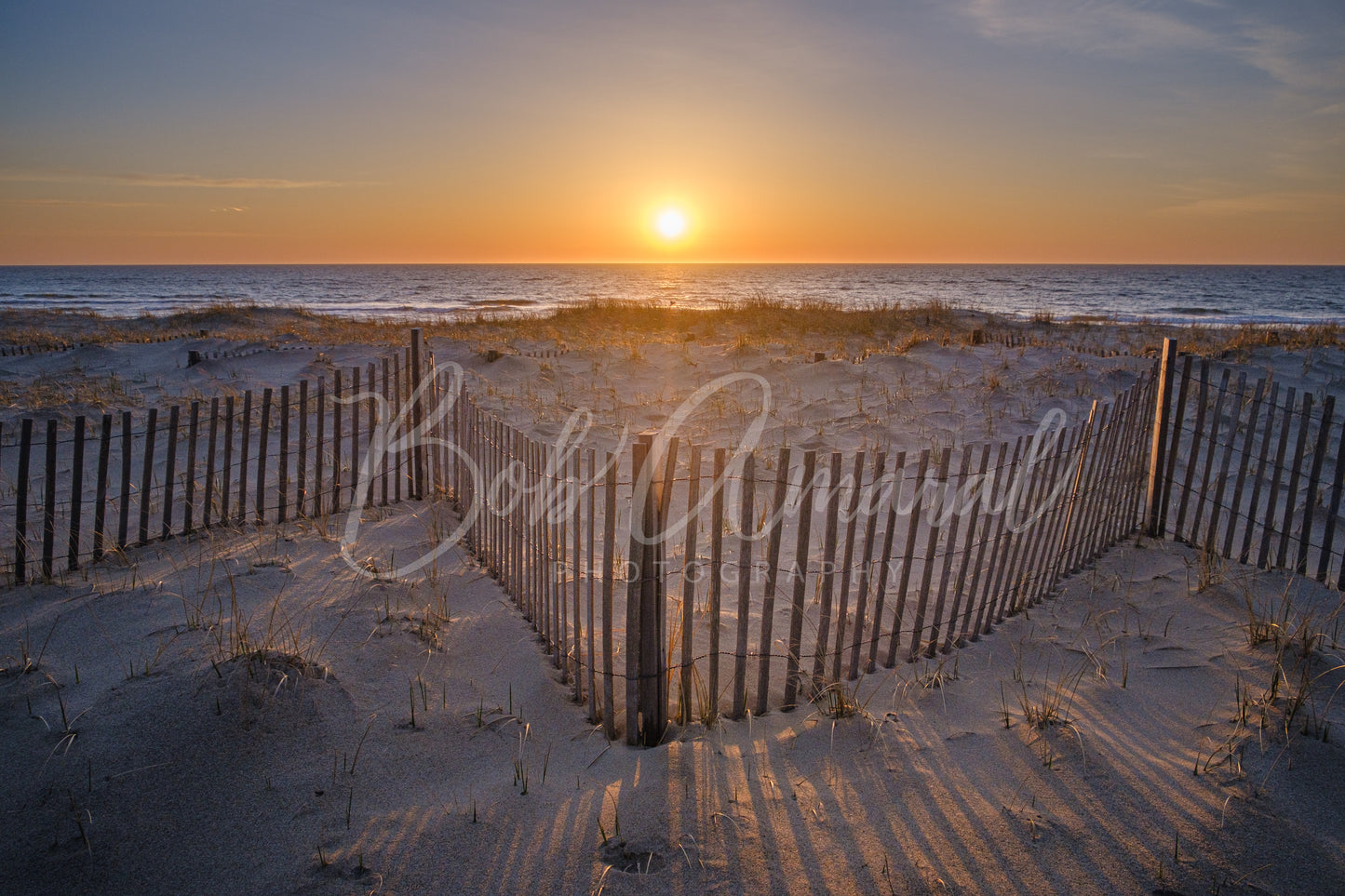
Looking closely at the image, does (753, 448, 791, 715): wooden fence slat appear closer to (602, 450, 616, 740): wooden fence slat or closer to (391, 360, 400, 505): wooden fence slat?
(602, 450, 616, 740): wooden fence slat

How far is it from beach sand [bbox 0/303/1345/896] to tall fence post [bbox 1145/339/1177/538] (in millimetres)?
761

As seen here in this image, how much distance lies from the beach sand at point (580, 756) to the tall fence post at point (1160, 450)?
0.76 meters

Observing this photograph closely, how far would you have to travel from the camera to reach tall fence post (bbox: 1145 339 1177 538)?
552cm

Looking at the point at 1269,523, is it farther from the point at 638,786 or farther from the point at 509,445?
the point at 509,445

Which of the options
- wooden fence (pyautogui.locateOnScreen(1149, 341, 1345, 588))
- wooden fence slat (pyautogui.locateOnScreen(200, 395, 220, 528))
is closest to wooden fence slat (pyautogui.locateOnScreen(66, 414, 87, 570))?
wooden fence slat (pyautogui.locateOnScreen(200, 395, 220, 528))

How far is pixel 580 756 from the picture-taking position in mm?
3207

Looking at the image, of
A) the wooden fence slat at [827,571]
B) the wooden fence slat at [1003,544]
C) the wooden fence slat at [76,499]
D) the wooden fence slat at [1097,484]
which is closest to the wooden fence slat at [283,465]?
the wooden fence slat at [76,499]

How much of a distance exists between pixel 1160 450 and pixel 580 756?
5279mm

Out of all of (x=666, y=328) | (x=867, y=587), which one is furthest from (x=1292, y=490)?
(x=666, y=328)

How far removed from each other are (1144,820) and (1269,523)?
139 inches

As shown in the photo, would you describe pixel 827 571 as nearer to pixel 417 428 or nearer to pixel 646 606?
pixel 646 606

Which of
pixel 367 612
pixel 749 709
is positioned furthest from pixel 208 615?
pixel 749 709

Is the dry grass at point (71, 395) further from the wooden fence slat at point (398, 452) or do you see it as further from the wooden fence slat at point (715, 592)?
the wooden fence slat at point (715, 592)

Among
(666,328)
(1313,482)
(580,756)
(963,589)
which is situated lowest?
(580,756)
